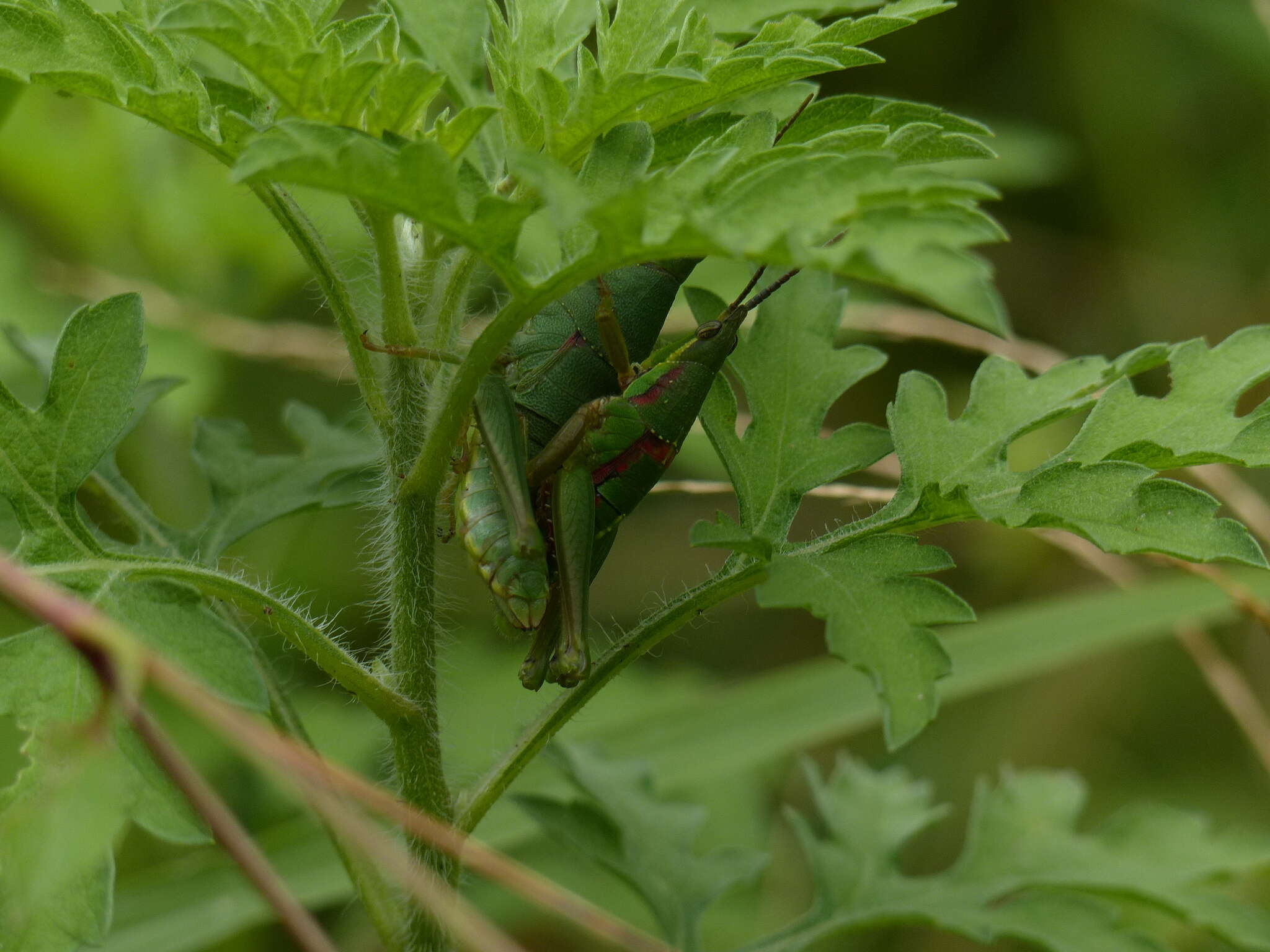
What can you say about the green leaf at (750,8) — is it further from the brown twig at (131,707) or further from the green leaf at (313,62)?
the brown twig at (131,707)

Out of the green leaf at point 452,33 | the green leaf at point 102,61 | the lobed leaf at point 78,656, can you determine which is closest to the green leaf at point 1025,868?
the lobed leaf at point 78,656

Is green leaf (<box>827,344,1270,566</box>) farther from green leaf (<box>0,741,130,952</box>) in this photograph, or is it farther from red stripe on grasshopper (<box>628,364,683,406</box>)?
green leaf (<box>0,741,130,952</box>)

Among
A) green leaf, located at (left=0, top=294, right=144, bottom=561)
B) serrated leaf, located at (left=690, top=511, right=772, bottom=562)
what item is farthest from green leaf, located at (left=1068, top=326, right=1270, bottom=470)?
green leaf, located at (left=0, top=294, right=144, bottom=561)

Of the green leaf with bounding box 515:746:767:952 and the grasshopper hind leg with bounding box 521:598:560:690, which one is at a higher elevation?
the grasshopper hind leg with bounding box 521:598:560:690

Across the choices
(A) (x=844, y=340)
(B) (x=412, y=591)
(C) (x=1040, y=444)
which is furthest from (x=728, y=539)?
(C) (x=1040, y=444)

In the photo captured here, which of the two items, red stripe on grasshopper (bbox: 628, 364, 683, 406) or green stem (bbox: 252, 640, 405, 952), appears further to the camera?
red stripe on grasshopper (bbox: 628, 364, 683, 406)

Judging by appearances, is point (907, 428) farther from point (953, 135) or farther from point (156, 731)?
point (156, 731)
